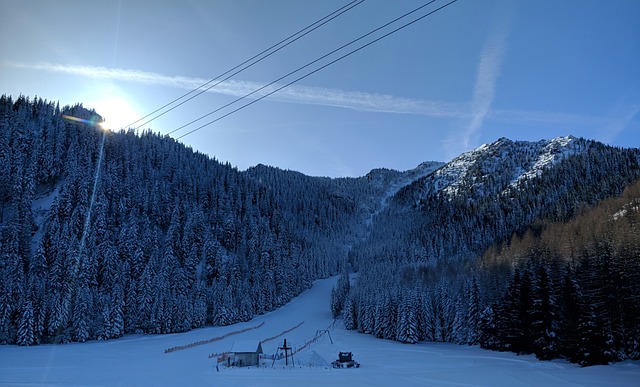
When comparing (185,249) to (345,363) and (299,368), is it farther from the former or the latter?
(345,363)

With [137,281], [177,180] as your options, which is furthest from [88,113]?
[137,281]

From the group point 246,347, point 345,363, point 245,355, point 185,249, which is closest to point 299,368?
point 345,363

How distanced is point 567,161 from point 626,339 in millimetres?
168941

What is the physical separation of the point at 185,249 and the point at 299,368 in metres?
72.1

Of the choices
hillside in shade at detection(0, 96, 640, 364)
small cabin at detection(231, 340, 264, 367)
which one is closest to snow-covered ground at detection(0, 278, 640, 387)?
small cabin at detection(231, 340, 264, 367)

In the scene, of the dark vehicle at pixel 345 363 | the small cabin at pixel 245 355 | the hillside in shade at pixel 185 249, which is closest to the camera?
the dark vehicle at pixel 345 363

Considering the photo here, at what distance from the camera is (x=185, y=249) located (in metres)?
108

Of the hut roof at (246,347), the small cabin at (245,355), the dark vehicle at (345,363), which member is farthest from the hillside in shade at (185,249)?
the small cabin at (245,355)

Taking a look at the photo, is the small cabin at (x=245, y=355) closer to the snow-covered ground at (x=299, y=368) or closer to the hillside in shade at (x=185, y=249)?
the snow-covered ground at (x=299, y=368)

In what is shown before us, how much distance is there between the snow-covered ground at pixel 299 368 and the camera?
115 ft

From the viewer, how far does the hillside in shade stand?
68.2 metres

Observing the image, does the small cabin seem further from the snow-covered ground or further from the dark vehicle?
the dark vehicle

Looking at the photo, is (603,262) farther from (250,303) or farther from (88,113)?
(88,113)

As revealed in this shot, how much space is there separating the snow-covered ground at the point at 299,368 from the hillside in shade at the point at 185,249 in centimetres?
572
